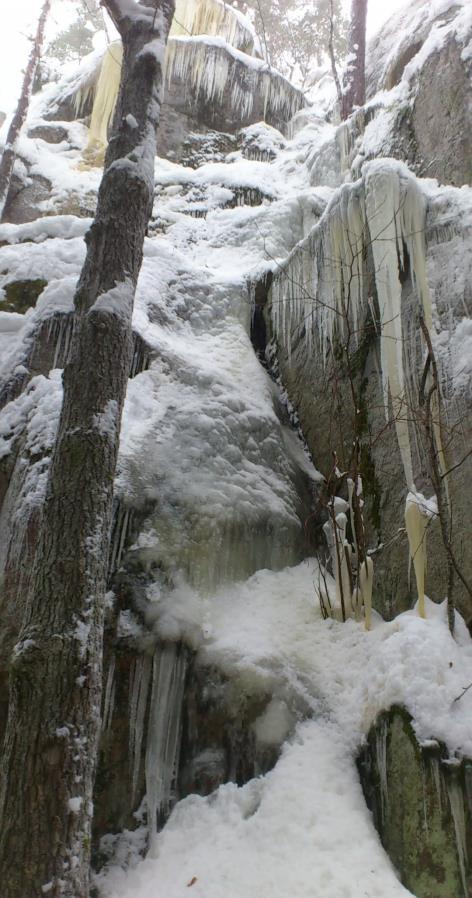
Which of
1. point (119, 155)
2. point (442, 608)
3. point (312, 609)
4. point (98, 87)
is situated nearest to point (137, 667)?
point (312, 609)

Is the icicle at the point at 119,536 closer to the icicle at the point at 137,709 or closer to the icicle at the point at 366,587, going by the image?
the icicle at the point at 137,709

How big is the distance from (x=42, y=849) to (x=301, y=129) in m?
12.9

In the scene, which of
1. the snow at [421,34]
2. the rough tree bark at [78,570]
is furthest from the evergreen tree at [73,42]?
the rough tree bark at [78,570]

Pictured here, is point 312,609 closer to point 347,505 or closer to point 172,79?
point 347,505

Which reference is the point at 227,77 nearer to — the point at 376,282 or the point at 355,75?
the point at 355,75

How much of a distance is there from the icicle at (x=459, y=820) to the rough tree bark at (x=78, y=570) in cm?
189

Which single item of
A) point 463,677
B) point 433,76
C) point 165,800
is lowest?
point 165,800

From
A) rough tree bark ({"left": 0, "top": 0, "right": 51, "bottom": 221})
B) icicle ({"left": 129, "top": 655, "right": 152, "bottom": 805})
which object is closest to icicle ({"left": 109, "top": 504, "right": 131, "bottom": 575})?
icicle ({"left": 129, "top": 655, "right": 152, "bottom": 805})

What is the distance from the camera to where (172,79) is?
1248cm

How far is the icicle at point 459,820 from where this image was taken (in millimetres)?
3072

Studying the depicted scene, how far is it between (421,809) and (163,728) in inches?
62.6

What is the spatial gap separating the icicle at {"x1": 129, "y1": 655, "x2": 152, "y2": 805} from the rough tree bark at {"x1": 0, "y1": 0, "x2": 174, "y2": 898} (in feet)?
5.90

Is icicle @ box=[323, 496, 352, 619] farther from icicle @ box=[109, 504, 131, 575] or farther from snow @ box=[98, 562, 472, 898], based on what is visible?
icicle @ box=[109, 504, 131, 575]

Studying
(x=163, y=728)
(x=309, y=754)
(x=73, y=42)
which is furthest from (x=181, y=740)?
(x=73, y=42)
